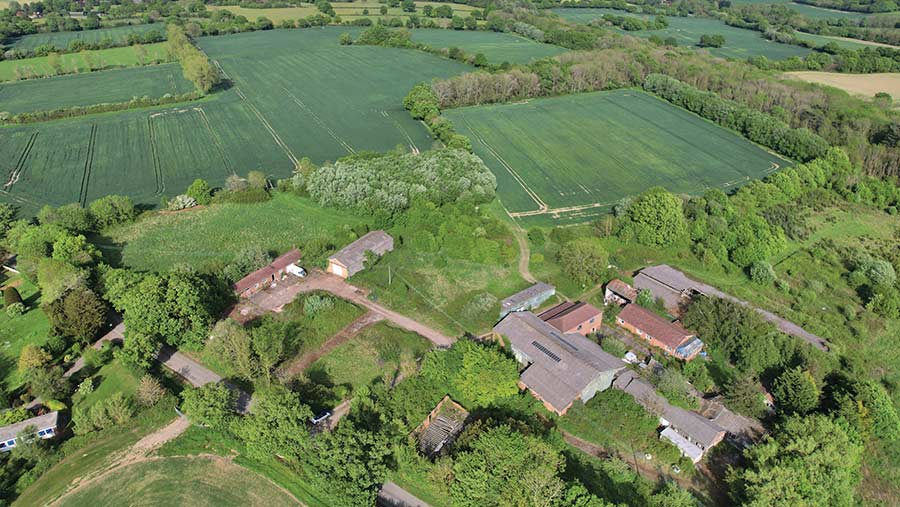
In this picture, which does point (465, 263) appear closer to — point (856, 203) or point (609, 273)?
point (609, 273)

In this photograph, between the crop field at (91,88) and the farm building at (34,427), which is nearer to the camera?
the farm building at (34,427)

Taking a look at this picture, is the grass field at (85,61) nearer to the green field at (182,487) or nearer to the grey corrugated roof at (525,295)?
the green field at (182,487)

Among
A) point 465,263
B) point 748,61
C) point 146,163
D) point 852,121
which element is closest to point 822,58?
point 748,61

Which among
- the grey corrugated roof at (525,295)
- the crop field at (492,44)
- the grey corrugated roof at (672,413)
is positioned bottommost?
the grey corrugated roof at (672,413)

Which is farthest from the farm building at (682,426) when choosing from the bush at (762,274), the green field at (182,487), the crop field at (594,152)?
the crop field at (594,152)

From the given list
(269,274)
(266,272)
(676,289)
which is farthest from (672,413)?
(266,272)

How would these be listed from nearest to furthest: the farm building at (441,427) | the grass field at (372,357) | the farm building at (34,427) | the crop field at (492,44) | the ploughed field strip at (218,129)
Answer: the farm building at (34,427) → the farm building at (441,427) → the grass field at (372,357) → the ploughed field strip at (218,129) → the crop field at (492,44)

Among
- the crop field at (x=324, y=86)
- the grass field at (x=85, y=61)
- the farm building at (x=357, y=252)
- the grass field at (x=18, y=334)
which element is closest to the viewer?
the grass field at (x=18, y=334)
